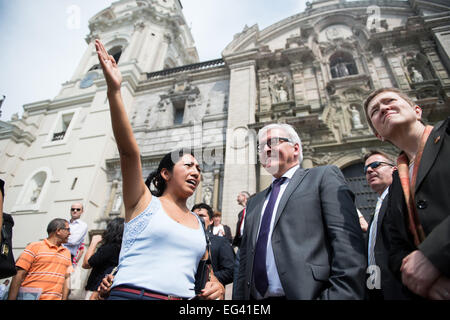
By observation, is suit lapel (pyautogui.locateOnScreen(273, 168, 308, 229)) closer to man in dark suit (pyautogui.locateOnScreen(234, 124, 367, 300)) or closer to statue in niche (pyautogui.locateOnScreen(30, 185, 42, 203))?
man in dark suit (pyautogui.locateOnScreen(234, 124, 367, 300))

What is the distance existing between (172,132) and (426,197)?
34.6ft

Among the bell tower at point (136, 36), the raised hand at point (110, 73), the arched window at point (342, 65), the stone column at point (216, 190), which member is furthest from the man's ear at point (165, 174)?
the bell tower at point (136, 36)

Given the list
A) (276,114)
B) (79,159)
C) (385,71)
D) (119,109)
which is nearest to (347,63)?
(385,71)

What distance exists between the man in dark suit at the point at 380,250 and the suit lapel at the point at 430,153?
59cm

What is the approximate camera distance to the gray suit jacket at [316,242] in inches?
54.5

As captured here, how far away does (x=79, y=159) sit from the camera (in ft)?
35.9

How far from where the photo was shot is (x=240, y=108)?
996cm

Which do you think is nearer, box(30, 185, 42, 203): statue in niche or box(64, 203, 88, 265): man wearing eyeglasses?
box(64, 203, 88, 265): man wearing eyeglasses

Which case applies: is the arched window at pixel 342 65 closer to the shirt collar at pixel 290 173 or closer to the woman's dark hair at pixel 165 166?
the shirt collar at pixel 290 173

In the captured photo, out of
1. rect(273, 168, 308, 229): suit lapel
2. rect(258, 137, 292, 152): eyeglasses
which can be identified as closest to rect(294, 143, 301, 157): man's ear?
rect(258, 137, 292, 152): eyeglasses

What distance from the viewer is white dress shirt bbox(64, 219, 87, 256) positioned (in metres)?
4.88

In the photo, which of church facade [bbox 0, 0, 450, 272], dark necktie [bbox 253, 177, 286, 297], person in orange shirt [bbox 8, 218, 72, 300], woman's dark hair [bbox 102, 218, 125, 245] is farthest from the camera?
church facade [bbox 0, 0, 450, 272]

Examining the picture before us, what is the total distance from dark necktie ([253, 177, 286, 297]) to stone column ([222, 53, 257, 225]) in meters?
5.66
